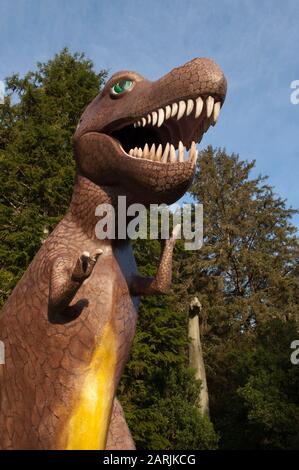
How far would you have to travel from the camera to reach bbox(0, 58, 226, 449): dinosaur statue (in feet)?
9.57

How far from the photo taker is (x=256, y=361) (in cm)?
1512

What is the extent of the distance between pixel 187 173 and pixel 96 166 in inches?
29.0

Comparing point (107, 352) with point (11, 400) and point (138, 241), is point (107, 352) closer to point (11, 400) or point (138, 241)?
point (11, 400)

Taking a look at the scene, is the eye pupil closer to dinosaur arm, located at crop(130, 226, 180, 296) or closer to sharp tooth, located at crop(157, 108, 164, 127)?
sharp tooth, located at crop(157, 108, 164, 127)

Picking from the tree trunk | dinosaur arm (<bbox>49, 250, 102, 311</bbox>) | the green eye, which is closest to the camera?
dinosaur arm (<bbox>49, 250, 102, 311</bbox>)

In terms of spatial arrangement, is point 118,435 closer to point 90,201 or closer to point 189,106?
point 90,201

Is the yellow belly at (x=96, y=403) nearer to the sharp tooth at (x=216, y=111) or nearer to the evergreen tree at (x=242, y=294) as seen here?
the sharp tooth at (x=216, y=111)

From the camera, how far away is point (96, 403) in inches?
115

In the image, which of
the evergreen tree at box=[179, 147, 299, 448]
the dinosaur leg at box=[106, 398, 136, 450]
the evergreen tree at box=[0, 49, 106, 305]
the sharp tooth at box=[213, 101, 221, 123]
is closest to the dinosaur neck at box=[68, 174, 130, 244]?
the sharp tooth at box=[213, 101, 221, 123]

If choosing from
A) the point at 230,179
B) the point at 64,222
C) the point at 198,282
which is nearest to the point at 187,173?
the point at 64,222

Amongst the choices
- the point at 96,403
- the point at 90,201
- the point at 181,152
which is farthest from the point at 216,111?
the point at 96,403

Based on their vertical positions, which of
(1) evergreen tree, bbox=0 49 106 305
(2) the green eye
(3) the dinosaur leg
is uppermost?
(1) evergreen tree, bbox=0 49 106 305

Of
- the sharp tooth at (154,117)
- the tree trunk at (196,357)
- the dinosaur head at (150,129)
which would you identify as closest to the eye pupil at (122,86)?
the dinosaur head at (150,129)

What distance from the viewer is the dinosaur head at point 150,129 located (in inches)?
115
